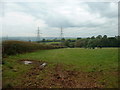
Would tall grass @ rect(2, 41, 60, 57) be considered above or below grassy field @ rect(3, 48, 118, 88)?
above

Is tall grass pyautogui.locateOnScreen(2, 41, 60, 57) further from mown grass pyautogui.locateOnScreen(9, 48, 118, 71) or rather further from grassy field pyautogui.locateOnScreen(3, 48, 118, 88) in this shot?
grassy field pyautogui.locateOnScreen(3, 48, 118, 88)

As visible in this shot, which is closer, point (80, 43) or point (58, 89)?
point (58, 89)

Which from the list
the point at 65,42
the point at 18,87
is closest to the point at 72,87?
the point at 18,87

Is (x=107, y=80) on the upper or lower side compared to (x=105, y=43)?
lower

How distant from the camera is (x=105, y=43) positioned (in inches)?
776

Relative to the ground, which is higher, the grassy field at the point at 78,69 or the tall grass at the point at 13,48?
the tall grass at the point at 13,48

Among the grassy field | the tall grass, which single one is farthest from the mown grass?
the tall grass

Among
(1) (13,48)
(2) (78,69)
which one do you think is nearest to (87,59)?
(2) (78,69)

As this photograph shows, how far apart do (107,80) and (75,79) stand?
1212 mm

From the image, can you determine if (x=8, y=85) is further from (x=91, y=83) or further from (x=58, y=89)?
(x=91, y=83)

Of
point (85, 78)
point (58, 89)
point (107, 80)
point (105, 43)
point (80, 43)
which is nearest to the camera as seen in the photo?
point (58, 89)

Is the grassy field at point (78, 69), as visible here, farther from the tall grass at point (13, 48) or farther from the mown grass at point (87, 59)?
the tall grass at point (13, 48)

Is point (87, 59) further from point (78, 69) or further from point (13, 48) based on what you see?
point (13, 48)

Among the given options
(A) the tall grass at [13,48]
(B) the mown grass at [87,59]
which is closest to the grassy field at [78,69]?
(B) the mown grass at [87,59]
